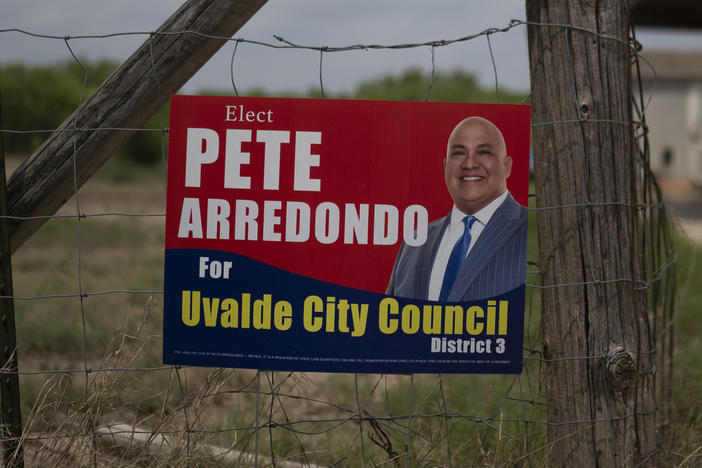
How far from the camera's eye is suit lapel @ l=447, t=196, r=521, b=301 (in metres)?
2.65

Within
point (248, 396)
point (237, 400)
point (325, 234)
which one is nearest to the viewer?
point (325, 234)

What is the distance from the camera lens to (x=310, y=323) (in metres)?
2.63

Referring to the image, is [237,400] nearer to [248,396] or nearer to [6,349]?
[248,396]

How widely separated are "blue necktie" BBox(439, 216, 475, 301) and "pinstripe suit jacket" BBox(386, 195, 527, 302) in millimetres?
17

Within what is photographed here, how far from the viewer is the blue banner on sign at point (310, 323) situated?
104 inches

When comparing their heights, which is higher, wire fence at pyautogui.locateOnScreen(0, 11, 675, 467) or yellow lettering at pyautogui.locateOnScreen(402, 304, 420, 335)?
yellow lettering at pyautogui.locateOnScreen(402, 304, 420, 335)

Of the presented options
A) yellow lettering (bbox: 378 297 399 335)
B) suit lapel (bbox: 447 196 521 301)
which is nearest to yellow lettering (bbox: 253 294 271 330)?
yellow lettering (bbox: 378 297 399 335)

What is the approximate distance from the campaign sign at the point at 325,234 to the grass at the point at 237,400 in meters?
0.18

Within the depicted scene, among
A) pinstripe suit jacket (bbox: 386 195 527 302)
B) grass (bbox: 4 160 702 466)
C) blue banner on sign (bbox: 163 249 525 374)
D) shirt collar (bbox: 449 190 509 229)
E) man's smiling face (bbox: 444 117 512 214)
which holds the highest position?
man's smiling face (bbox: 444 117 512 214)

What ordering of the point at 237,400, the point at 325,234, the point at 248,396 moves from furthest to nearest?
the point at 237,400 → the point at 248,396 → the point at 325,234

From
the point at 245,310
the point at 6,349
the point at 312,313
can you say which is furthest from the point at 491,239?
the point at 6,349

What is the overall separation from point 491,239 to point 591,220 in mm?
379

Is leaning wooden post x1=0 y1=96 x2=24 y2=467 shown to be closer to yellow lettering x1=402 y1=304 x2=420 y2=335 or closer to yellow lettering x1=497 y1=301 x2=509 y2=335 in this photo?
yellow lettering x1=402 y1=304 x2=420 y2=335

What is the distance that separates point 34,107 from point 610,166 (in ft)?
99.3
